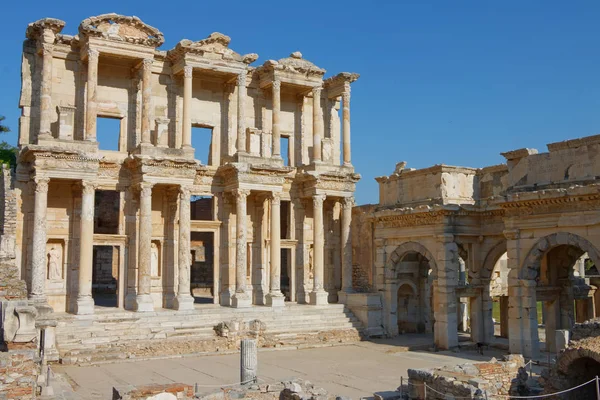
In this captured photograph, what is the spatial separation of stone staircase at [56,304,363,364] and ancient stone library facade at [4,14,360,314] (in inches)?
28.0

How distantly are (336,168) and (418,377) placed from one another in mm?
14020

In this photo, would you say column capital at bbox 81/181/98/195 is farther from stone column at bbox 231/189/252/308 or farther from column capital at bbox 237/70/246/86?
column capital at bbox 237/70/246/86

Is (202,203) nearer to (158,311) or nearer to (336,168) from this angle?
(336,168)

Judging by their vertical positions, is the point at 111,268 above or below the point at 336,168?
below

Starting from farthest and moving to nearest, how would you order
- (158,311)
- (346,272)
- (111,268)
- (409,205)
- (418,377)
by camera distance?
(111,268), (346,272), (409,205), (158,311), (418,377)

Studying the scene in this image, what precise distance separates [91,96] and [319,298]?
11.2m

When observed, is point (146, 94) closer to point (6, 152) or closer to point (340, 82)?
point (340, 82)

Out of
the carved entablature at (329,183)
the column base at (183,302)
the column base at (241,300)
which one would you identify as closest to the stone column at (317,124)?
the carved entablature at (329,183)

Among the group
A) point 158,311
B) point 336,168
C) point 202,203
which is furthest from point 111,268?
point 336,168

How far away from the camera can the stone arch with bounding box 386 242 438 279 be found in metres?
23.1

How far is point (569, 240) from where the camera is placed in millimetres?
18391

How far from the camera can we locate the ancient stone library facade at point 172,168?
2191 centimetres

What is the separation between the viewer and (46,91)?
21688mm

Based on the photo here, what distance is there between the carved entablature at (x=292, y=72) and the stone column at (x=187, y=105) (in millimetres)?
3476
